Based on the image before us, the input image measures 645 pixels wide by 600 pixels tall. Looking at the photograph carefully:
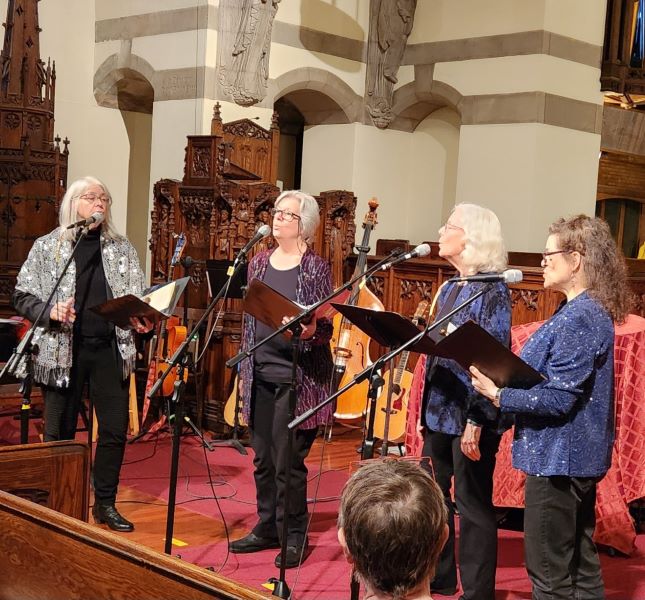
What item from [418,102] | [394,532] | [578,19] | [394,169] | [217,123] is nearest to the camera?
[394,532]

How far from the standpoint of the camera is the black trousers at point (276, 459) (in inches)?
173

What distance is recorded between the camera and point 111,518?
4.84m

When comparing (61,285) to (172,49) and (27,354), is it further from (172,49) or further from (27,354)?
(172,49)

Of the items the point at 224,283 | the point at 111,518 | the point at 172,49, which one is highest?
the point at 172,49

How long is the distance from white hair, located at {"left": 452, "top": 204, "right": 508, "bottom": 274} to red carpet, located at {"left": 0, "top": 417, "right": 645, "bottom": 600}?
142cm

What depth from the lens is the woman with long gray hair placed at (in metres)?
4.56

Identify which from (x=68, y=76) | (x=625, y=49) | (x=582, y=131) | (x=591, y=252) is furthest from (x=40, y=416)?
(x=625, y=49)

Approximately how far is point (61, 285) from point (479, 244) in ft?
6.53

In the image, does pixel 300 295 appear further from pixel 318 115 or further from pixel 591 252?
pixel 318 115

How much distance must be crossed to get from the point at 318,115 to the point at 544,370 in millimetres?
8819

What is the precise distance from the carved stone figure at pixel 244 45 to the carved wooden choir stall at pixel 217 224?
1.59 metres

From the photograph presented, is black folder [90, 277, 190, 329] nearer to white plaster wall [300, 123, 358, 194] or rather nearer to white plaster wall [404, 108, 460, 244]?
white plaster wall [300, 123, 358, 194]

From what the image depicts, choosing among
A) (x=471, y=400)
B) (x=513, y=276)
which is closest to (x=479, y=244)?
(x=471, y=400)

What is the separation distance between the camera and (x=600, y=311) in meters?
3.28
